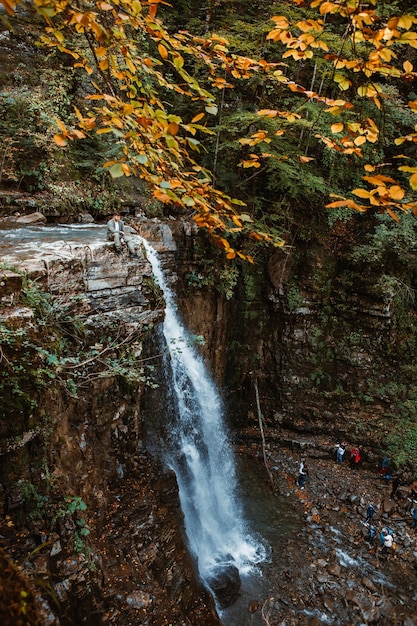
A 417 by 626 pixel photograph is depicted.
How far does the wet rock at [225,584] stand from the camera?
7637mm

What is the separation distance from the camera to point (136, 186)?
420 inches

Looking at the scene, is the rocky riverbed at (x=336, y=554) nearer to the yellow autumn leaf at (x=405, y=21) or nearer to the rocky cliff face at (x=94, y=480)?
the rocky cliff face at (x=94, y=480)

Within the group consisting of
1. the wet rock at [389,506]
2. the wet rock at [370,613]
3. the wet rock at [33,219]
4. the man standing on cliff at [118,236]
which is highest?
the wet rock at [33,219]

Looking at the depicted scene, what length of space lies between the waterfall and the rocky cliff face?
1.11 m

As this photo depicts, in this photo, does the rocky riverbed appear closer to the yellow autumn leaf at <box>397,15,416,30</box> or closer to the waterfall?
the waterfall

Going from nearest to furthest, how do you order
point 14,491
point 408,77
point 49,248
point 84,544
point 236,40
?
point 408,77 → point 14,491 → point 84,544 → point 49,248 → point 236,40

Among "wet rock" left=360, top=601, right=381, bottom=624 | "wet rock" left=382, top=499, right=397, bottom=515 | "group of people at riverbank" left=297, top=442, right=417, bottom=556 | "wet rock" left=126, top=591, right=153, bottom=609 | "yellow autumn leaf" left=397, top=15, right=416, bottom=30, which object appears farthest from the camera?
"wet rock" left=382, top=499, right=397, bottom=515

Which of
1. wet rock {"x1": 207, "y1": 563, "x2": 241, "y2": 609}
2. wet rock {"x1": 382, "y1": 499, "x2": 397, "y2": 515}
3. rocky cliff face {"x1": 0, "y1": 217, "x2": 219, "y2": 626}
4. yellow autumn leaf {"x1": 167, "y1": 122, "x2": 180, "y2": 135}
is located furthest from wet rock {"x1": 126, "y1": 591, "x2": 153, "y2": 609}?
wet rock {"x1": 382, "y1": 499, "x2": 397, "y2": 515}

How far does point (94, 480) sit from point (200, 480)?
12.2 ft

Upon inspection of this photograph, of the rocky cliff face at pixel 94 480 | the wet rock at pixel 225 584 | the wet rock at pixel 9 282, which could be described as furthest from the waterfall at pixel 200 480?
the wet rock at pixel 9 282

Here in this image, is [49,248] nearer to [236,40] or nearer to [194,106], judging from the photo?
[236,40]

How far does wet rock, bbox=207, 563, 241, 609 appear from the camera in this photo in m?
7.64

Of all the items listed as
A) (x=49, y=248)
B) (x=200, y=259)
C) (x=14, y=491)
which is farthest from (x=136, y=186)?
(x=14, y=491)

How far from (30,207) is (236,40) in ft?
20.6
